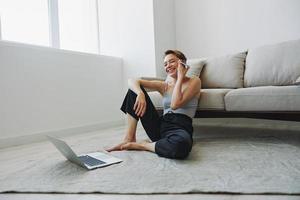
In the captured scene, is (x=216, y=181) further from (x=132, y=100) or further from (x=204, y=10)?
(x=204, y=10)

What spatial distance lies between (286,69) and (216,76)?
0.61 metres

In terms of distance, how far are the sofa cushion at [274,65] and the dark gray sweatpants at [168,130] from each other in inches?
38.8

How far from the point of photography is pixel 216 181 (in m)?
1.16

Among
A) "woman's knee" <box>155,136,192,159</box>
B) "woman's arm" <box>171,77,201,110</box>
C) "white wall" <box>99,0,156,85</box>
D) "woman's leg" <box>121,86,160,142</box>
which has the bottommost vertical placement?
"woman's knee" <box>155,136,192,159</box>

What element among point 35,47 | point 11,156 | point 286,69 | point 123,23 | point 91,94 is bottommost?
point 11,156

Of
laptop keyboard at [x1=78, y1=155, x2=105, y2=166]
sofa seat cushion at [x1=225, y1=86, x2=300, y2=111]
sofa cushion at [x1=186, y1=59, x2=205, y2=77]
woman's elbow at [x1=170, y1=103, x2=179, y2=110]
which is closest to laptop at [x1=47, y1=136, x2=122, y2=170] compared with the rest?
laptop keyboard at [x1=78, y1=155, x2=105, y2=166]

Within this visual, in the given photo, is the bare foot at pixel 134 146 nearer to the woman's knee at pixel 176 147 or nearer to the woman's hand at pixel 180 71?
the woman's knee at pixel 176 147

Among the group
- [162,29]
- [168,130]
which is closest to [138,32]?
[162,29]

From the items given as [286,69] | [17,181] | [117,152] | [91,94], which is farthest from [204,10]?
[17,181]

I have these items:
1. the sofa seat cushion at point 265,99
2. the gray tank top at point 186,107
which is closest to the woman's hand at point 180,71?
the gray tank top at point 186,107

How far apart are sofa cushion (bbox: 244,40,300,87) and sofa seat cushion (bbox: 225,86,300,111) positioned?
0.51 meters

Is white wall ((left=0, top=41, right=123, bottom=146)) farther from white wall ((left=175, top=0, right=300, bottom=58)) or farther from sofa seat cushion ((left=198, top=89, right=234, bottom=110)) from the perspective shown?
sofa seat cushion ((left=198, top=89, right=234, bottom=110))

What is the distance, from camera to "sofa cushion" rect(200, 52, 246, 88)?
8.35 feet

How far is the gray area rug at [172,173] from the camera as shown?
1.10 meters
